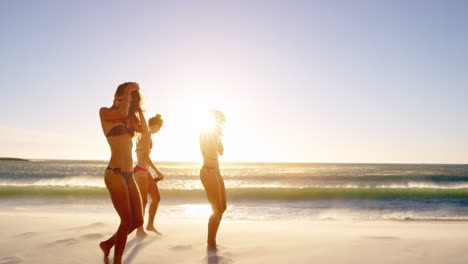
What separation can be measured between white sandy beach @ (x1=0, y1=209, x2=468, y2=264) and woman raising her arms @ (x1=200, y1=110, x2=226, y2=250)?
490 mm

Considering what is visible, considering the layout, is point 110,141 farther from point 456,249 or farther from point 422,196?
point 422,196

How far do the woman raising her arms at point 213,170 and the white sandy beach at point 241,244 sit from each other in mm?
490

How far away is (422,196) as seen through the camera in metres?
17.4

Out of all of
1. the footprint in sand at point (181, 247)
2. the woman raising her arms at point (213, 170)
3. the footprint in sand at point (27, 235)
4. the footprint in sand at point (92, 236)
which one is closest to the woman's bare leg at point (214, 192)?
the woman raising her arms at point (213, 170)

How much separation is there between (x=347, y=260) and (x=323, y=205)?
32.6 ft

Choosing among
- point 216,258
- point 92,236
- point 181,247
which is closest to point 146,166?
point 92,236

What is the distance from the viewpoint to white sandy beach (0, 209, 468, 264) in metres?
5.08

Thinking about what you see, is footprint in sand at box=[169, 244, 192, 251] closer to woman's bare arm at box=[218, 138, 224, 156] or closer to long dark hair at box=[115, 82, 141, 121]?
woman's bare arm at box=[218, 138, 224, 156]

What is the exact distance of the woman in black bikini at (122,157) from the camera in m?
4.10

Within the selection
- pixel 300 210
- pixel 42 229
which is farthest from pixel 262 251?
pixel 300 210

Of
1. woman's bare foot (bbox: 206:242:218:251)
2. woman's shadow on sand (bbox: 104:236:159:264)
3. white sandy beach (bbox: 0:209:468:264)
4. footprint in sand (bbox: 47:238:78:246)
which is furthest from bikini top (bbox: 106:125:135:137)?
footprint in sand (bbox: 47:238:78:246)

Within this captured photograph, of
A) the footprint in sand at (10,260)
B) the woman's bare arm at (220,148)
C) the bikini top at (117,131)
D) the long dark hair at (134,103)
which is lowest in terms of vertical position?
the footprint in sand at (10,260)

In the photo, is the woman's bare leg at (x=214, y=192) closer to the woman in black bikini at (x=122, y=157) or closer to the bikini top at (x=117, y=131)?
the woman in black bikini at (x=122, y=157)

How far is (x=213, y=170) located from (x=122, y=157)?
1.66 meters
